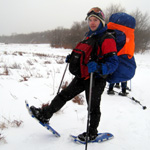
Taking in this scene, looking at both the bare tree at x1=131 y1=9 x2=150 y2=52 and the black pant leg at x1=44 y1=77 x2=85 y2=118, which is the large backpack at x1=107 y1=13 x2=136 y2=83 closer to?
the black pant leg at x1=44 y1=77 x2=85 y2=118

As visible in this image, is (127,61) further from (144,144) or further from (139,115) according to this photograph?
(139,115)

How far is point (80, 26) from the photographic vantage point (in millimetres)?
30922

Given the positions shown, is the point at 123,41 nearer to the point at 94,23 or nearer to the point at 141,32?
the point at 94,23

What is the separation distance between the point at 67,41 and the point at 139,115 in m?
31.7

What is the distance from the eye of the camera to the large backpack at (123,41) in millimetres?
1799

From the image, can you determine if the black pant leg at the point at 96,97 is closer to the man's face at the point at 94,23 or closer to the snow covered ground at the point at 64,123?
the snow covered ground at the point at 64,123

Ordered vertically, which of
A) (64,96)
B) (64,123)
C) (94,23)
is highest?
(94,23)

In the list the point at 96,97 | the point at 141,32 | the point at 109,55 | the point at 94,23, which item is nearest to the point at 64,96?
the point at 96,97

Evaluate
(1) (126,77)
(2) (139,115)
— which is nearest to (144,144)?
(2) (139,115)

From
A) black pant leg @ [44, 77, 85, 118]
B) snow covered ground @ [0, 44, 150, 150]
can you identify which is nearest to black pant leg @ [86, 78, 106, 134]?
black pant leg @ [44, 77, 85, 118]

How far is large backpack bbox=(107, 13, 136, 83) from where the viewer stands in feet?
5.90

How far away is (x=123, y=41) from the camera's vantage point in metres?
1.80

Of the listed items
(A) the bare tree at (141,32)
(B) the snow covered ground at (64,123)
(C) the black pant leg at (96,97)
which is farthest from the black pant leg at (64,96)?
(A) the bare tree at (141,32)

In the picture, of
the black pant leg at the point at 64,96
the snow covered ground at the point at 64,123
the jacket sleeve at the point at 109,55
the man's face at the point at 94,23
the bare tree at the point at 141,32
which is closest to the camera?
the jacket sleeve at the point at 109,55
